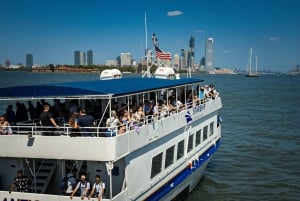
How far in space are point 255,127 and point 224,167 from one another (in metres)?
13.6

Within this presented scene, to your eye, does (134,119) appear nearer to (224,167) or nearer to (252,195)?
(252,195)

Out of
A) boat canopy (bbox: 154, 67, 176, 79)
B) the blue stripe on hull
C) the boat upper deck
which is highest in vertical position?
boat canopy (bbox: 154, 67, 176, 79)

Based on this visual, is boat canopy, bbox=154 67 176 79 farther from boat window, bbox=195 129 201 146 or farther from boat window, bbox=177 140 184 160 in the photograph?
boat window, bbox=177 140 184 160

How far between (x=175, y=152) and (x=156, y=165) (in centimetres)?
162

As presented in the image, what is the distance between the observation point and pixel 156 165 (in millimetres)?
11977

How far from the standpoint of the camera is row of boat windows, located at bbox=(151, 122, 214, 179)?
1197 cm

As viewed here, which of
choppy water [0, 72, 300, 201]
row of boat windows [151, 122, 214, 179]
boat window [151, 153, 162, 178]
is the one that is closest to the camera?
boat window [151, 153, 162, 178]

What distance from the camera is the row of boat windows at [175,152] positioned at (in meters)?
12.0

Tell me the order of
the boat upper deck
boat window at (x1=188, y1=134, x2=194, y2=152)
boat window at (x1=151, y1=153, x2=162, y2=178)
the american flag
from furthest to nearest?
the american flag → boat window at (x1=188, y1=134, x2=194, y2=152) → boat window at (x1=151, y1=153, x2=162, y2=178) → the boat upper deck

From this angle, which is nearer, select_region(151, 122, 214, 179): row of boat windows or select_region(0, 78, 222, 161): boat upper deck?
select_region(0, 78, 222, 161): boat upper deck

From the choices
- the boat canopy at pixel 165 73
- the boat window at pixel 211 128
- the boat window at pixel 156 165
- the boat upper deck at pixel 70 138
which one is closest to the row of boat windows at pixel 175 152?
the boat window at pixel 156 165

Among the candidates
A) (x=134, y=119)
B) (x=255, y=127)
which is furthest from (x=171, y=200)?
(x=255, y=127)

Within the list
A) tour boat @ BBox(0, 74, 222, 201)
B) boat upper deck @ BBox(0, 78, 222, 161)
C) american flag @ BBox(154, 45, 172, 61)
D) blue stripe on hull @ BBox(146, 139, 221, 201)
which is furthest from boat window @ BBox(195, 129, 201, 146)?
boat upper deck @ BBox(0, 78, 222, 161)

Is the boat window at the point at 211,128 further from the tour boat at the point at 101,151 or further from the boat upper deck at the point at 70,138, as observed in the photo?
the boat upper deck at the point at 70,138
